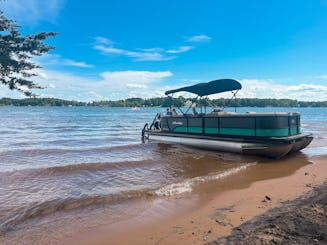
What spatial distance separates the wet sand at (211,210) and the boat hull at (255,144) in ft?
6.03

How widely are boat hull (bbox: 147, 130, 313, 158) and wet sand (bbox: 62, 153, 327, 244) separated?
1.84 m

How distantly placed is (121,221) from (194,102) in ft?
34.3

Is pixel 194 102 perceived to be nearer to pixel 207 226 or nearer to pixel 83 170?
pixel 83 170

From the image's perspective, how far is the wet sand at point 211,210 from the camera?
462cm

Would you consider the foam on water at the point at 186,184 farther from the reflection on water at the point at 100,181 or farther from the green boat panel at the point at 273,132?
the green boat panel at the point at 273,132

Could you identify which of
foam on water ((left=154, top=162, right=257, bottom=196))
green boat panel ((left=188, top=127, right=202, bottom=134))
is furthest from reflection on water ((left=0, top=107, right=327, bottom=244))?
green boat panel ((left=188, top=127, right=202, bottom=134))

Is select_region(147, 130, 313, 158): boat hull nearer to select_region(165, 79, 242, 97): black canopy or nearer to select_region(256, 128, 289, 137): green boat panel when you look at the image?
select_region(256, 128, 289, 137): green boat panel

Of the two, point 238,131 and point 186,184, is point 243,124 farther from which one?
point 186,184

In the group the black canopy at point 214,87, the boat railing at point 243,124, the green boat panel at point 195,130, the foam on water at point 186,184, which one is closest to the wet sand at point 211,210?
the foam on water at point 186,184

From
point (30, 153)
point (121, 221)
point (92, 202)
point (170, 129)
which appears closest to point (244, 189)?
point (121, 221)

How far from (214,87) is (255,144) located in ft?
13.9

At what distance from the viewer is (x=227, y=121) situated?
1267cm

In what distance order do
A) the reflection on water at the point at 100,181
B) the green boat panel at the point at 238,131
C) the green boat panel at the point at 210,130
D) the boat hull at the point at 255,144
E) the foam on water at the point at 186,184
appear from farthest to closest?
the green boat panel at the point at 210,130
the green boat panel at the point at 238,131
the boat hull at the point at 255,144
the foam on water at the point at 186,184
the reflection on water at the point at 100,181

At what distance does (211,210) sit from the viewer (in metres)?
5.78
